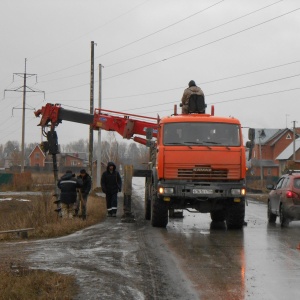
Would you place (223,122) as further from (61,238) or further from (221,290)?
(221,290)

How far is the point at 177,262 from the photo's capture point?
1084cm

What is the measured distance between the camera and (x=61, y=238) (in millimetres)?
15016

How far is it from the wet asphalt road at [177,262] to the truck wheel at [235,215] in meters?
0.34

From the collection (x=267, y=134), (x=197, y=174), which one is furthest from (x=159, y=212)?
(x=267, y=134)

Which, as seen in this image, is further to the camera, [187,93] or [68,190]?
[68,190]

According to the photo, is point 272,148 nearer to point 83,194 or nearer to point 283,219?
point 83,194

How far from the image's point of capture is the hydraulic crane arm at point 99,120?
21.8m

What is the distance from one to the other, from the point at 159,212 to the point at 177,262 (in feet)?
20.8

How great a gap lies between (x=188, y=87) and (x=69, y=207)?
210 inches

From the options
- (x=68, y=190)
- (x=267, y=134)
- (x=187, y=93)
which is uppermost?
(x=267, y=134)

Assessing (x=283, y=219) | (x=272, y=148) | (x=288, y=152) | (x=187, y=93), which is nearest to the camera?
(x=283, y=219)

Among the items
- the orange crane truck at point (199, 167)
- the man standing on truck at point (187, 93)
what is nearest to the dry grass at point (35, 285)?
the orange crane truck at point (199, 167)

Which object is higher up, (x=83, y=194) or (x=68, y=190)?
(x=68, y=190)

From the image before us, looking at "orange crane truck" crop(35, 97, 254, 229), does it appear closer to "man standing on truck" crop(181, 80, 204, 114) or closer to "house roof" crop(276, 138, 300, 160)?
"man standing on truck" crop(181, 80, 204, 114)
